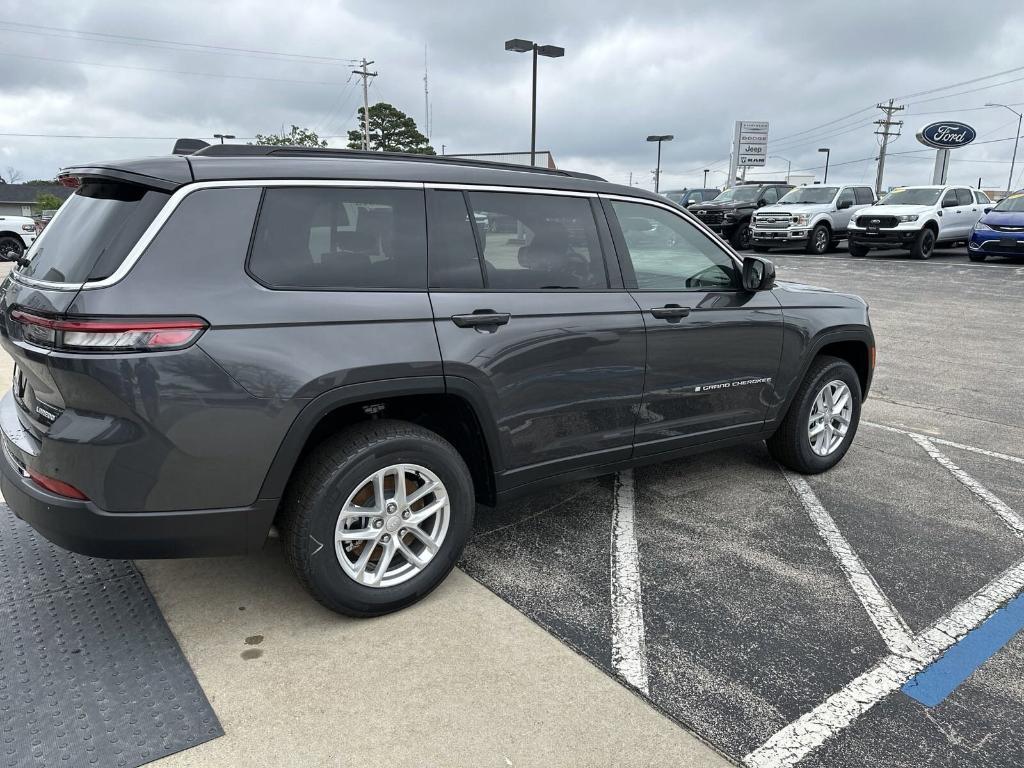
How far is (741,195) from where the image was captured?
77.5ft

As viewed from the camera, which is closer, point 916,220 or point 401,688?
point 401,688

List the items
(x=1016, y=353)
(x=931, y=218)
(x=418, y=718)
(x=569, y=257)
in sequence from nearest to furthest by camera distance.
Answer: (x=418, y=718)
(x=569, y=257)
(x=1016, y=353)
(x=931, y=218)

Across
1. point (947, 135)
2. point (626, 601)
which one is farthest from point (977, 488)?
point (947, 135)

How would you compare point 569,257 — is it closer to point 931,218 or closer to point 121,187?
point 121,187

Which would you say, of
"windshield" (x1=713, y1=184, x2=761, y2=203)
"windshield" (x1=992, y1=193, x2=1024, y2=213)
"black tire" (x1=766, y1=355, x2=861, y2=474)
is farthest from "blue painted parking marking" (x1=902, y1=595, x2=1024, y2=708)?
"windshield" (x1=713, y1=184, x2=761, y2=203)

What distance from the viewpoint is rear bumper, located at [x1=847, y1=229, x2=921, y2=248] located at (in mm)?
19578

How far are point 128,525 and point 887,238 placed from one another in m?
20.9

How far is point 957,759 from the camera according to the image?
2275mm

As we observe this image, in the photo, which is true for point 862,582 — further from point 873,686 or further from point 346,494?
point 346,494

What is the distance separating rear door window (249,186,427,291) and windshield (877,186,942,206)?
21050 millimetres

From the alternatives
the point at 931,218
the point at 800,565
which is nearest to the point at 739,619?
the point at 800,565

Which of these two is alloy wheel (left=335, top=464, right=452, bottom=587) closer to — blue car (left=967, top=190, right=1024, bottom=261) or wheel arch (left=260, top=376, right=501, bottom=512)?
wheel arch (left=260, top=376, right=501, bottom=512)

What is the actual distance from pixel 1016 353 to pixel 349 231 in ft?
28.1

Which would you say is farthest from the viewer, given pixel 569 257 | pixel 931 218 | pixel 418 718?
pixel 931 218
